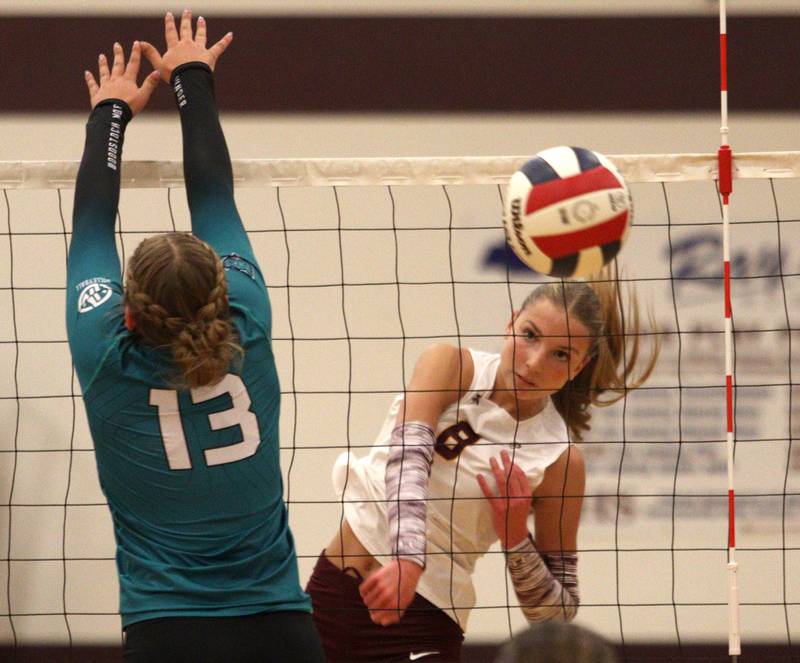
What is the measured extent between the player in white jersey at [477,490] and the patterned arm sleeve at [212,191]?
99cm

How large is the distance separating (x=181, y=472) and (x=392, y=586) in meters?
1.00

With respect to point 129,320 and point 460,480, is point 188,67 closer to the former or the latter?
point 129,320

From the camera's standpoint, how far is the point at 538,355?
343 cm

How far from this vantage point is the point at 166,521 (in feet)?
7.57

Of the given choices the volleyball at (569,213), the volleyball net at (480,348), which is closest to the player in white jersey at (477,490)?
the volleyball at (569,213)

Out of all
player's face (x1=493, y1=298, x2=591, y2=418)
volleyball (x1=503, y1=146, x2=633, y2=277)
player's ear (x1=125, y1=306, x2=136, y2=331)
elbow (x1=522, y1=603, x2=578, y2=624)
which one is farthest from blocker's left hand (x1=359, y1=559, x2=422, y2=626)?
player's ear (x1=125, y1=306, x2=136, y2=331)

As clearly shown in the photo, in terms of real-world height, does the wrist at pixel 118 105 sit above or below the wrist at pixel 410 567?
above

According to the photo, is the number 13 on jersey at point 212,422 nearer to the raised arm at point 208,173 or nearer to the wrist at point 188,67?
the raised arm at point 208,173

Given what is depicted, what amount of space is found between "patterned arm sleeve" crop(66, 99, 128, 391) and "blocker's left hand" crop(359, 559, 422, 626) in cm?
112

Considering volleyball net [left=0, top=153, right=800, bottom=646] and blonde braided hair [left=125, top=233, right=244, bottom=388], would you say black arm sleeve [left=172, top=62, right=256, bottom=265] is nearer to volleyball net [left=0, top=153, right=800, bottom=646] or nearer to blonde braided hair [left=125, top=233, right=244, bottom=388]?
blonde braided hair [left=125, top=233, right=244, bottom=388]

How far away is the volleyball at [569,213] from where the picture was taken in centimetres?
284

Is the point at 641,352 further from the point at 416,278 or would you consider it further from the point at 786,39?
the point at 786,39

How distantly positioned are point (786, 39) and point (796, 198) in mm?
755

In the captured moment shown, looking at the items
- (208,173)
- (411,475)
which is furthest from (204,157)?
(411,475)
